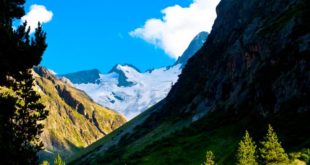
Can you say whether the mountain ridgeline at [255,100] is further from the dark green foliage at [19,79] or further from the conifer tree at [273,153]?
the dark green foliage at [19,79]

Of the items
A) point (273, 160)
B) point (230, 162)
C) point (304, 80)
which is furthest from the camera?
point (304, 80)

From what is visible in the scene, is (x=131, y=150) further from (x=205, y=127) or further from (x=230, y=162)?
(x=230, y=162)

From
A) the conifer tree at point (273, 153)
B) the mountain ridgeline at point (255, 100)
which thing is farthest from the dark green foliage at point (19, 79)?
the mountain ridgeline at point (255, 100)

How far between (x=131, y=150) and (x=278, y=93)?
87.6 meters

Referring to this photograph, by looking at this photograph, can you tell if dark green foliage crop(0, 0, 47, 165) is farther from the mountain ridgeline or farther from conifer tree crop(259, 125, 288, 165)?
the mountain ridgeline

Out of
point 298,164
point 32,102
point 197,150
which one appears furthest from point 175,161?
point 32,102

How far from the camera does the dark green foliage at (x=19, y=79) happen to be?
27.2 metres

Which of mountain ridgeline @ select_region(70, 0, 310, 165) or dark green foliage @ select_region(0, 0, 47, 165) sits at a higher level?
mountain ridgeline @ select_region(70, 0, 310, 165)

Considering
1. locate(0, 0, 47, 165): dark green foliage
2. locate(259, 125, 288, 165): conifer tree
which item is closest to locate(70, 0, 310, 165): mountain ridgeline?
locate(259, 125, 288, 165): conifer tree

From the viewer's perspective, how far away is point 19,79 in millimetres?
30312

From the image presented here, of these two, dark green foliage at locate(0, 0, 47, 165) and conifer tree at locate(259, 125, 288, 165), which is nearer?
dark green foliage at locate(0, 0, 47, 165)

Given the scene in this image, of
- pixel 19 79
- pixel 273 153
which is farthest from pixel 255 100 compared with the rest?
pixel 19 79

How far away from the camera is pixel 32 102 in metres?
31.5

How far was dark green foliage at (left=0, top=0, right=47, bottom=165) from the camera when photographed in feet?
89.4
